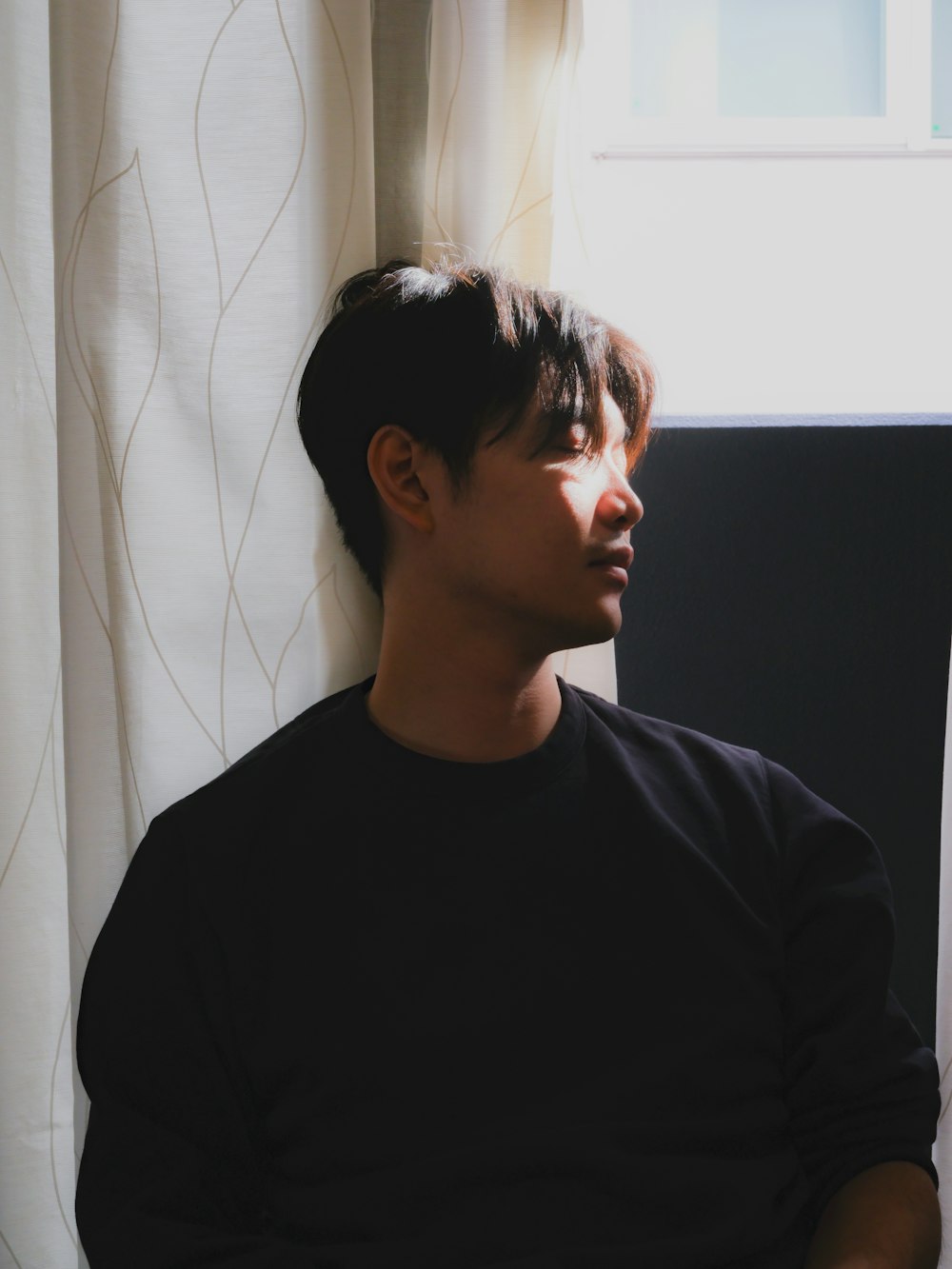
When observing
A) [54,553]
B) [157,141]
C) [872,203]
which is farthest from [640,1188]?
[872,203]

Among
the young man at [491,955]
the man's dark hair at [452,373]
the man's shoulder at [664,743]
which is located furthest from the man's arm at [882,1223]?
the man's dark hair at [452,373]

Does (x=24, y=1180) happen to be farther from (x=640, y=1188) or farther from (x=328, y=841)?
(x=640, y=1188)

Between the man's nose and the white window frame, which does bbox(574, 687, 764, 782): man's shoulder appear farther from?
the white window frame

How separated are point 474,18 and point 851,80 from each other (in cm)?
68

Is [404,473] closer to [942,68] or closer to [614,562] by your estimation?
[614,562]

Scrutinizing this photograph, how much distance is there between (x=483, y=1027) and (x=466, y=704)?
11.5 inches

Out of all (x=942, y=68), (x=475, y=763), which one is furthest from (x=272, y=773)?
(x=942, y=68)

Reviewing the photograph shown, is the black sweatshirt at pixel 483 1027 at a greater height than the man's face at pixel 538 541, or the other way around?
the man's face at pixel 538 541

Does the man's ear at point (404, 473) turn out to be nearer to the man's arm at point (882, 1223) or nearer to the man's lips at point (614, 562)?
the man's lips at point (614, 562)

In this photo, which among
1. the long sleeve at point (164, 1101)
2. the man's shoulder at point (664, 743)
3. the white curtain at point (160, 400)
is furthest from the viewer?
the white curtain at point (160, 400)

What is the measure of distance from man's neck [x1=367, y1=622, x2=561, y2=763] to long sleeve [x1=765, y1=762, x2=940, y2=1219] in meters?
0.28

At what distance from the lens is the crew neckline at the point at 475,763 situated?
40.3 inches

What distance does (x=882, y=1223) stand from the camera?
0.91 m

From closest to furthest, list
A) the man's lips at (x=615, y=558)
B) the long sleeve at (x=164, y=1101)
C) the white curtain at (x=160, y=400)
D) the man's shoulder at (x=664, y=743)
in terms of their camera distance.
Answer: the long sleeve at (x=164, y=1101) → the man's lips at (x=615, y=558) → the man's shoulder at (x=664, y=743) → the white curtain at (x=160, y=400)
